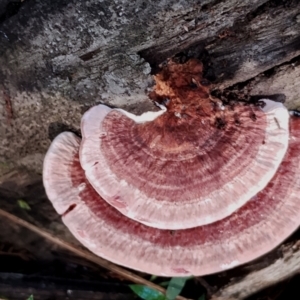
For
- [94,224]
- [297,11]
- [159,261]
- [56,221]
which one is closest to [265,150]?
[297,11]

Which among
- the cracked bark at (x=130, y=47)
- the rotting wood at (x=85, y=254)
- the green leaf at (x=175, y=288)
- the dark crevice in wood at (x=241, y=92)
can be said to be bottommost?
the green leaf at (x=175, y=288)

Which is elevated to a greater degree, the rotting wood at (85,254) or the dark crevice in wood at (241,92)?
the dark crevice in wood at (241,92)

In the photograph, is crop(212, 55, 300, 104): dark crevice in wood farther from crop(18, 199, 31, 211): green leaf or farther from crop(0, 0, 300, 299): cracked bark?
crop(18, 199, 31, 211): green leaf

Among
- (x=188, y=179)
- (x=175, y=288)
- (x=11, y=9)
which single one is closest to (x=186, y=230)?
(x=188, y=179)

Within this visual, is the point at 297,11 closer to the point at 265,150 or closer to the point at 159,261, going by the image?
the point at 265,150

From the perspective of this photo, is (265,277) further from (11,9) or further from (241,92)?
(11,9)

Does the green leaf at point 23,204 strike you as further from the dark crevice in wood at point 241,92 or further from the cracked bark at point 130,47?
the dark crevice in wood at point 241,92

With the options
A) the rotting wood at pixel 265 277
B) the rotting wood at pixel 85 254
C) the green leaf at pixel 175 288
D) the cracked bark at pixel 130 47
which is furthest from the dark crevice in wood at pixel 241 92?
the rotting wood at pixel 85 254
